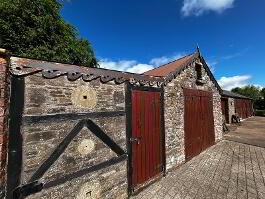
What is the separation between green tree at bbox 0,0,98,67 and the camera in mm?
11477

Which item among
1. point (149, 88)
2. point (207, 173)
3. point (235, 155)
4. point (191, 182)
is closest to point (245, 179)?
point (207, 173)

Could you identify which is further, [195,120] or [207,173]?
[195,120]

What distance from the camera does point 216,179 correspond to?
17.3ft

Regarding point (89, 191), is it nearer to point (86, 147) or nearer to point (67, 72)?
point (86, 147)

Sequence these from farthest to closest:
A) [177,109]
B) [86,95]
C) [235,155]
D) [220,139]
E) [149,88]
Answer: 1. [220,139]
2. [235,155]
3. [177,109]
4. [149,88]
5. [86,95]

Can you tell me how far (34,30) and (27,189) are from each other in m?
13.1

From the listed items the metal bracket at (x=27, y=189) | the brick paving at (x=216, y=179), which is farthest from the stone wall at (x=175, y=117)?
the metal bracket at (x=27, y=189)

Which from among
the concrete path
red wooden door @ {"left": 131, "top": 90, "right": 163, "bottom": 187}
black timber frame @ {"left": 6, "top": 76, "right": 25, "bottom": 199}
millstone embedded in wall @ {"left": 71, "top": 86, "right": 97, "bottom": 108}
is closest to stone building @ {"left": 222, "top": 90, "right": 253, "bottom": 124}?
the concrete path

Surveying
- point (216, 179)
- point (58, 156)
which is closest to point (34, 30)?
point (58, 156)

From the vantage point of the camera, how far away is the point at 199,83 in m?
8.54

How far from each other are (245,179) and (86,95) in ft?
18.5

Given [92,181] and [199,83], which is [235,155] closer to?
[199,83]

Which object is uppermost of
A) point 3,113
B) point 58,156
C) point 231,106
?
point 231,106

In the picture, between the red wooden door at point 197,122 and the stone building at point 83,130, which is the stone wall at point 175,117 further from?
the red wooden door at point 197,122
